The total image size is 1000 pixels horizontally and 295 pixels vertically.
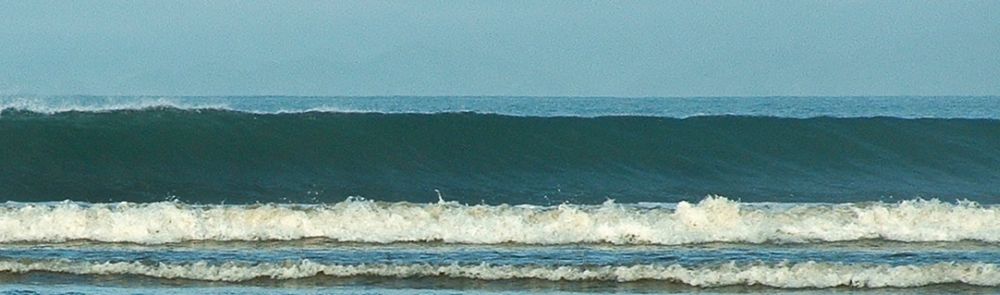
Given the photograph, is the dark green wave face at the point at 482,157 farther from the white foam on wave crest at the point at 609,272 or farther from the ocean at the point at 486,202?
the white foam on wave crest at the point at 609,272

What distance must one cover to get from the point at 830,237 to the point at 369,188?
9.06 m

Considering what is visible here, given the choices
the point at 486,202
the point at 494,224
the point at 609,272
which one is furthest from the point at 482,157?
the point at 609,272

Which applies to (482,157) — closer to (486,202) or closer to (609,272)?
(486,202)

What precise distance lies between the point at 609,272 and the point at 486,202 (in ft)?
29.4

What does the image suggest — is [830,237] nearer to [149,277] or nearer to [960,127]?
[149,277]

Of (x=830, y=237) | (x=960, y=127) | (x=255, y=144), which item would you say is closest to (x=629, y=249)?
(x=830, y=237)

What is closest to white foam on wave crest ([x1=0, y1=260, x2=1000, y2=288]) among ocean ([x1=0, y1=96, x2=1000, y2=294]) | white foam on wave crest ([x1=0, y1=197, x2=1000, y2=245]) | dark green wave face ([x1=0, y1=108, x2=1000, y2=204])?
ocean ([x1=0, y1=96, x2=1000, y2=294])

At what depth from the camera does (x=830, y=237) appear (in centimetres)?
1625

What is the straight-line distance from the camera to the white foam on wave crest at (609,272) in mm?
13164

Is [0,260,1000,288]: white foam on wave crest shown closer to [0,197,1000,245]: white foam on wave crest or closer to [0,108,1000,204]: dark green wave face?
[0,197,1000,245]: white foam on wave crest

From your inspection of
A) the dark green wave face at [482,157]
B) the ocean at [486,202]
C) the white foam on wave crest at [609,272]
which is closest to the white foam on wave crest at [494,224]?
the ocean at [486,202]

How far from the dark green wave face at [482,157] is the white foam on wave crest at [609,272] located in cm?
843

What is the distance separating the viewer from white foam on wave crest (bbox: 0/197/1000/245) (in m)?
16.1

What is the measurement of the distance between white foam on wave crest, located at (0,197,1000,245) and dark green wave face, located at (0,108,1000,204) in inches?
232
